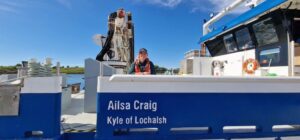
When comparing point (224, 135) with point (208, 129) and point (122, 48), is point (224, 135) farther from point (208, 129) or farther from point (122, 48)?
point (122, 48)

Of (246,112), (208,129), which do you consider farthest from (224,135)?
(246,112)

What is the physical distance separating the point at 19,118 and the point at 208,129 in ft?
6.07

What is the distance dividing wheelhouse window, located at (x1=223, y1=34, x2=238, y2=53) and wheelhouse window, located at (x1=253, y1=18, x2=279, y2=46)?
0.90 m

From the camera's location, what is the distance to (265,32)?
397 cm

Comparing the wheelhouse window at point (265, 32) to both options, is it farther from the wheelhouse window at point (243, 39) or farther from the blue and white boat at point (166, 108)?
the blue and white boat at point (166, 108)

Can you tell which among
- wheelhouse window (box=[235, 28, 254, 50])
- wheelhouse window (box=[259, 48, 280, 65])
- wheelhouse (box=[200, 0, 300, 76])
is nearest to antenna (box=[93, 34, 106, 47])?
wheelhouse (box=[200, 0, 300, 76])

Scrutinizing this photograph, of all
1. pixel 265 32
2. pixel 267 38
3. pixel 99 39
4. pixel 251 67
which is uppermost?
pixel 99 39

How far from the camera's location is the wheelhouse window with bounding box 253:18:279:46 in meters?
3.72

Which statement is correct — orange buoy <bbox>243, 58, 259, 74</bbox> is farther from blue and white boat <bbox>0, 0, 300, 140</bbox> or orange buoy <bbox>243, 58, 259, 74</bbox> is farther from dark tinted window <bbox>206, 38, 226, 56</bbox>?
dark tinted window <bbox>206, 38, 226, 56</bbox>

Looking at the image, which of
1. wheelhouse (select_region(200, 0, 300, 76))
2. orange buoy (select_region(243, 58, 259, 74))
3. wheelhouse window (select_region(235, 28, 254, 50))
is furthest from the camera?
wheelhouse window (select_region(235, 28, 254, 50))

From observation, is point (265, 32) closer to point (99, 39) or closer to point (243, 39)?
point (243, 39)

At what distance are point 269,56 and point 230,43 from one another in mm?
1436

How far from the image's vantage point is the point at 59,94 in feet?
7.53

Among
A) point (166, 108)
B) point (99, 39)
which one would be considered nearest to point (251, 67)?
point (166, 108)
